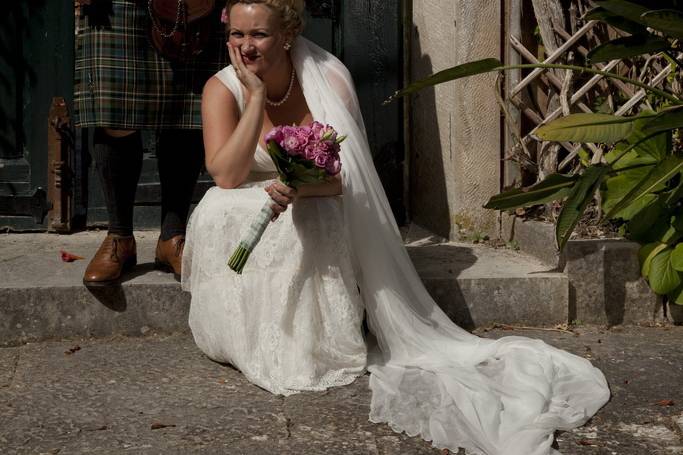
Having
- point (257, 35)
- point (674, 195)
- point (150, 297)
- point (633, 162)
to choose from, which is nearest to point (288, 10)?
point (257, 35)

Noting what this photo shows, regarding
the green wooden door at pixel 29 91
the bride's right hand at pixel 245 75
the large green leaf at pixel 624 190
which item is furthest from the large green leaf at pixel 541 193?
the green wooden door at pixel 29 91

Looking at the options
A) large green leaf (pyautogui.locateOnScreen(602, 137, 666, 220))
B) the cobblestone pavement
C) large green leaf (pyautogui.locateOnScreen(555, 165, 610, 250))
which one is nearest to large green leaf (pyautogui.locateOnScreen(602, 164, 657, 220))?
large green leaf (pyautogui.locateOnScreen(602, 137, 666, 220))

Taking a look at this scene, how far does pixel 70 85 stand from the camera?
4.75 meters

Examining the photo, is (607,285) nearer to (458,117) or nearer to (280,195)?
(458,117)

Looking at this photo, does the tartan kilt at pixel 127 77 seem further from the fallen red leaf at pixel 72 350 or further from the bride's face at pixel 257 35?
the fallen red leaf at pixel 72 350

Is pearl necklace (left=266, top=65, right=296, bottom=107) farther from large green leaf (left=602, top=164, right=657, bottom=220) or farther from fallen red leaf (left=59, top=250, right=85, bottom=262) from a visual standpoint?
large green leaf (left=602, top=164, right=657, bottom=220)

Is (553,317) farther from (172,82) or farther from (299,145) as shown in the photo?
(172,82)

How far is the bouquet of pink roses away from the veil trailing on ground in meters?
0.31

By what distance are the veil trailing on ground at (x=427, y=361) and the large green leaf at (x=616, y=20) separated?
889 mm

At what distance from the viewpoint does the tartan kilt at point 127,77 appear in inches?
152

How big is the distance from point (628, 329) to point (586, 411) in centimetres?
100

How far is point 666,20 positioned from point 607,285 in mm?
1135

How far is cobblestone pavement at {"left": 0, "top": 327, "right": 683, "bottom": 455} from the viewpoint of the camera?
2.78 meters

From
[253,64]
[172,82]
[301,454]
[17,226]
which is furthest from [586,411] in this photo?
[17,226]
